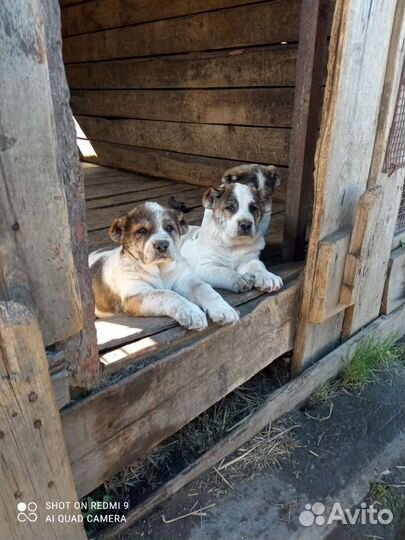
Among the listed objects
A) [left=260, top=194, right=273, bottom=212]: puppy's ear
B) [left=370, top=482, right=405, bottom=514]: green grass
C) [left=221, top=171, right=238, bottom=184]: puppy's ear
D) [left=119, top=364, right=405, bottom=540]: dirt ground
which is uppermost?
[left=221, top=171, right=238, bottom=184]: puppy's ear

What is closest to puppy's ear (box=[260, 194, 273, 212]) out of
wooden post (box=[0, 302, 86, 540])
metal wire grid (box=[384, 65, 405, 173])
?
metal wire grid (box=[384, 65, 405, 173])

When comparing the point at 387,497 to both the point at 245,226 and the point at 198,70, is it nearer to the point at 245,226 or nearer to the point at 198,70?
the point at 245,226

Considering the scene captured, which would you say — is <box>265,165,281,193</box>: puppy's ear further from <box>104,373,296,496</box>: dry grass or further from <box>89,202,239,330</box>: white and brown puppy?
<box>104,373,296,496</box>: dry grass

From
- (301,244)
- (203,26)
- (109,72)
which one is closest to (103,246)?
(301,244)

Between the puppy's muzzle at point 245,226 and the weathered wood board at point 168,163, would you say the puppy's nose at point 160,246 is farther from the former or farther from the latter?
the weathered wood board at point 168,163

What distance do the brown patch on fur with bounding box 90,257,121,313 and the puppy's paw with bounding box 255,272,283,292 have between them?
0.89 metres

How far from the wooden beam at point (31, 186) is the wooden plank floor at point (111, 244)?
0.50 metres

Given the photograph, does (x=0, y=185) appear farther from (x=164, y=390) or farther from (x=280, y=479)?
(x=280, y=479)

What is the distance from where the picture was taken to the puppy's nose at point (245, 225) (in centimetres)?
299

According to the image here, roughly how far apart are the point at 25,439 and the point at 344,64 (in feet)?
7.49

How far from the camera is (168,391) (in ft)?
7.09

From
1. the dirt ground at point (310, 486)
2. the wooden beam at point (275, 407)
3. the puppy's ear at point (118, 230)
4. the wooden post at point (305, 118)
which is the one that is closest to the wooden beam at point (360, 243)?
the wooden post at point (305, 118)

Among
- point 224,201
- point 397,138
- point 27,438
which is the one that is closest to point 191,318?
point 27,438

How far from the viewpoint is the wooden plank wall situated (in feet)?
14.0
